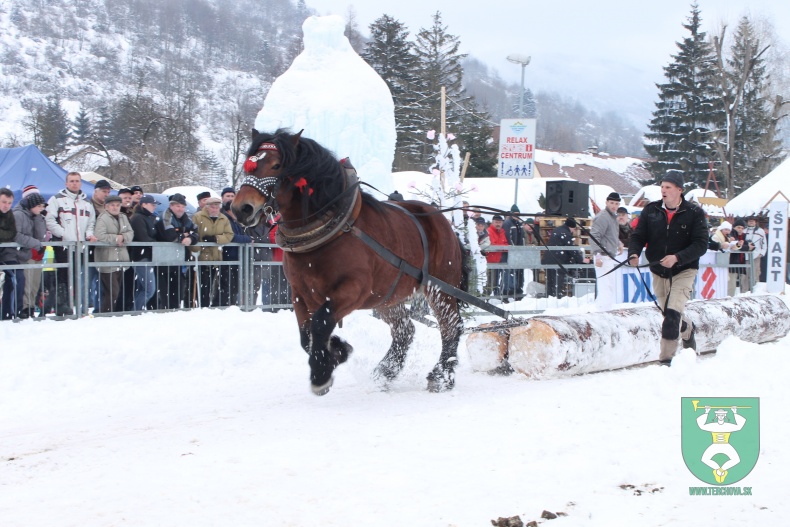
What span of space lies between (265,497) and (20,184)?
513 inches

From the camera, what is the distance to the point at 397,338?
268 inches

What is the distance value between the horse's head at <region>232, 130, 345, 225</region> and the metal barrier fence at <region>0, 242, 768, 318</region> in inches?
154

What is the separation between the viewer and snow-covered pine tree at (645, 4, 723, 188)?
1736 inches

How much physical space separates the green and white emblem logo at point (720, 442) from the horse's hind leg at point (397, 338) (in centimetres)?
290

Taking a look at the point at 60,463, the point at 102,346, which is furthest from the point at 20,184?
the point at 60,463

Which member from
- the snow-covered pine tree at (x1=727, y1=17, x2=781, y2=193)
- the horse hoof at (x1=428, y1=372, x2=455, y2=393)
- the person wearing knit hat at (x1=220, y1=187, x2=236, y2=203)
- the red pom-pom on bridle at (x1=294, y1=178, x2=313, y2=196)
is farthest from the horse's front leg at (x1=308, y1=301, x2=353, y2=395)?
the snow-covered pine tree at (x1=727, y1=17, x2=781, y2=193)

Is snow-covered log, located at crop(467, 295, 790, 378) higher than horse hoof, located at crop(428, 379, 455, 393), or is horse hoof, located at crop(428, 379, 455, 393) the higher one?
snow-covered log, located at crop(467, 295, 790, 378)

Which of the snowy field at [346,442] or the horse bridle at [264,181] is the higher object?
the horse bridle at [264,181]

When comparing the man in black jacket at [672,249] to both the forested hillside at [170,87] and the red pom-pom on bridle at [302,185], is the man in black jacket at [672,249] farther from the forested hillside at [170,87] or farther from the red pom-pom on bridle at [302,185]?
the forested hillside at [170,87]

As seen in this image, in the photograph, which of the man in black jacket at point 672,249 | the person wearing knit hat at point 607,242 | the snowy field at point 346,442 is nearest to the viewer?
the snowy field at point 346,442

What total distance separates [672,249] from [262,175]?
372cm

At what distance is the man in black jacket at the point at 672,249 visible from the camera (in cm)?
660

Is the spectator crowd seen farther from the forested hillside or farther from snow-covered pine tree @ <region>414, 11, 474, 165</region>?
snow-covered pine tree @ <region>414, 11, 474, 165</region>

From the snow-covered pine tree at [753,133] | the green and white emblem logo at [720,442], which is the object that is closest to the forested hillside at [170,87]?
the snow-covered pine tree at [753,133]
